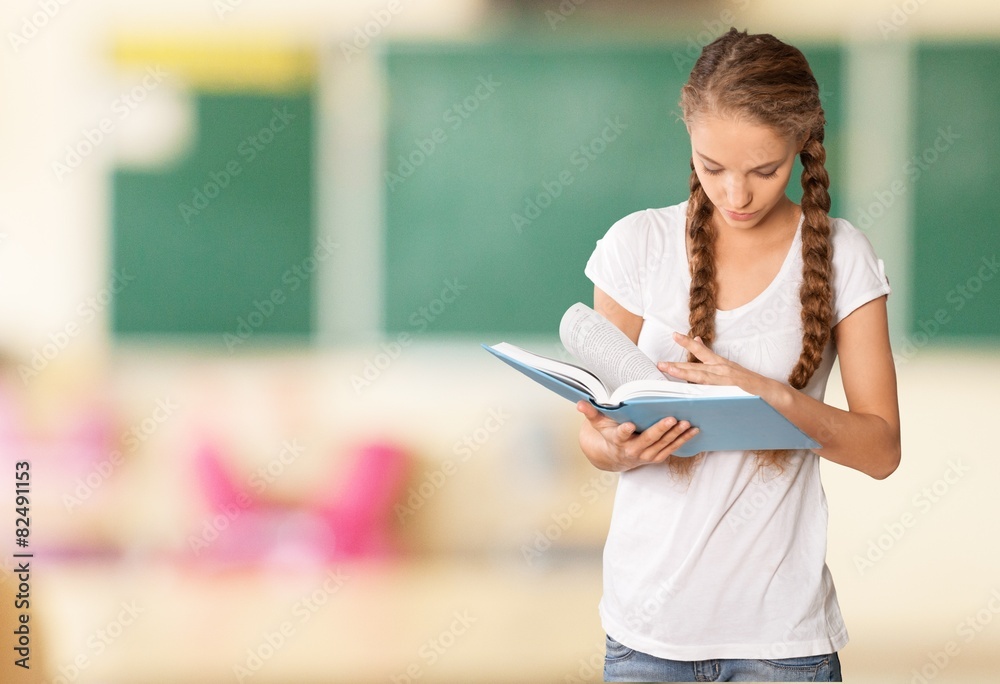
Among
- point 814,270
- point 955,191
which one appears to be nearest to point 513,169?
point 955,191

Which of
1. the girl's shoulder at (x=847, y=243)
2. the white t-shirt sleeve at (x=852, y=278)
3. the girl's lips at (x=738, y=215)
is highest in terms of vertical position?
the girl's lips at (x=738, y=215)

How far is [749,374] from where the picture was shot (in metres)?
1.15

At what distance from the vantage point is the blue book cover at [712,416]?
1.07m

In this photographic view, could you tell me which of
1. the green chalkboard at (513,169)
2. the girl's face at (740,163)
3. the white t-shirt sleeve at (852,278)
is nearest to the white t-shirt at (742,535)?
the white t-shirt sleeve at (852,278)

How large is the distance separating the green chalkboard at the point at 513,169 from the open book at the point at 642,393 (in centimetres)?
238

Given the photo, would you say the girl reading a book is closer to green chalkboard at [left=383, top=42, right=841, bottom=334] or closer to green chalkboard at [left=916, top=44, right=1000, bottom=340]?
green chalkboard at [left=383, top=42, right=841, bottom=334]

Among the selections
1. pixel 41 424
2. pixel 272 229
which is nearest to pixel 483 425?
pixel 272 229

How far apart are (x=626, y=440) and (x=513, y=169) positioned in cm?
256

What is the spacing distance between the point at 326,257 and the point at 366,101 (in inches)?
22.8

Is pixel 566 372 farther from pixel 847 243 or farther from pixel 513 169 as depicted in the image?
pixel 513 169

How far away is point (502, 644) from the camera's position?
11.8ft

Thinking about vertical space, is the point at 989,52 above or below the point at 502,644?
above

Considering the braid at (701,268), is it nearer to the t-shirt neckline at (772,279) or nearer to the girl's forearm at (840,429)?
the t-shirt neckline at (772,279)

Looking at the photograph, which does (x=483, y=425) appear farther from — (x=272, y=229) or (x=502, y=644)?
(x=272, y=229)
